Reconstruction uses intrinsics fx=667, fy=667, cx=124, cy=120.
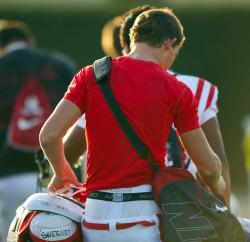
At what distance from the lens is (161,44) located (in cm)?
323

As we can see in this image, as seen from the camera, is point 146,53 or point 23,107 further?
point 23,107

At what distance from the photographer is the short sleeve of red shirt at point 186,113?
10.2 feet

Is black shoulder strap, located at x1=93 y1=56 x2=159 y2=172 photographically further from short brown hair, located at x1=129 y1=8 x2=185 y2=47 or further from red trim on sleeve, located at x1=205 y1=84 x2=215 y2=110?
red trim on sleeve, located at x1=205 y1=84 x2=215 y2=110

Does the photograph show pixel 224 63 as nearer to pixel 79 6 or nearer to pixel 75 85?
pixel 79 6

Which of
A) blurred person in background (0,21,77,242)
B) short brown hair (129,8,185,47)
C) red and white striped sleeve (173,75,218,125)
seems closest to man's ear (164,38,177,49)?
short brown hair (129,8,185,47)

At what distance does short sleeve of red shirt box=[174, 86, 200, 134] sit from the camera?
10.2ft

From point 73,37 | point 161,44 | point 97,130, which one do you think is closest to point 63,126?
point 97,130

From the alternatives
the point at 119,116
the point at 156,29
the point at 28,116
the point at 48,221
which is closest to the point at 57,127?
the point at 119,116

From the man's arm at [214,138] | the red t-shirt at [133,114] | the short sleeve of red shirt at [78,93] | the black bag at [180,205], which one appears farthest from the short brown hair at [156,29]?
the man's arm at [214,138]

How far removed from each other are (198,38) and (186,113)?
7.65m

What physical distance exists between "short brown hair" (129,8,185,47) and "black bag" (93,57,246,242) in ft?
0.78

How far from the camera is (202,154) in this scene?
315 centimetres

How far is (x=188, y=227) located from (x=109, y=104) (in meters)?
0.68

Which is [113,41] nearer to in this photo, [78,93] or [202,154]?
[78,93]
